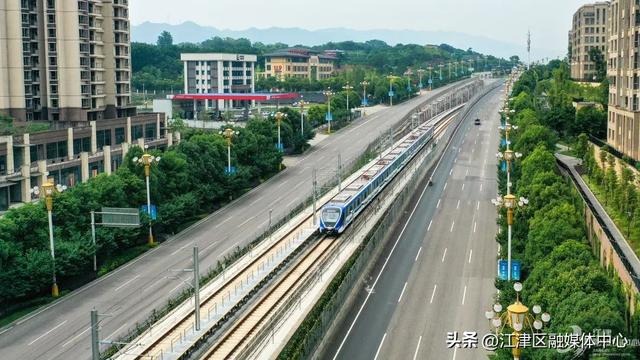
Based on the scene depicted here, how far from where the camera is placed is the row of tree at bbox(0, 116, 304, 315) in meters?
49.3

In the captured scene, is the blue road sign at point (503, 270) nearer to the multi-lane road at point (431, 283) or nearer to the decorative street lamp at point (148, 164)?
the multi-lane road at point (431, 283)

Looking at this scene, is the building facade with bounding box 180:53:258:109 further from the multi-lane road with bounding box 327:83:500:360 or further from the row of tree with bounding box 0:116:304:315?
the multi-lane road with bounding box 327:83:500:360

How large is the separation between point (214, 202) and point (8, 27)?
1340 inches

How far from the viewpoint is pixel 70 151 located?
85.4 meters

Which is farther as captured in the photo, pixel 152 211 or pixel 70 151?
pixel 70 151

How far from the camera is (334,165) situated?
9838 cm

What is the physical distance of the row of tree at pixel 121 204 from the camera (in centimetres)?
4928

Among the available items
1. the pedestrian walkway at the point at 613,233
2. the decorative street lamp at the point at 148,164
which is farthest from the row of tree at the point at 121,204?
the pedestrian walkway at the point at 613,233

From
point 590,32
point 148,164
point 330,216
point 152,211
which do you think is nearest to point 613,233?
point 330,216

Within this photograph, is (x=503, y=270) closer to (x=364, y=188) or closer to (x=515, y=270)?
(x=515, y=270)

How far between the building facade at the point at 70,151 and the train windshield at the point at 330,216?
32.2 meters

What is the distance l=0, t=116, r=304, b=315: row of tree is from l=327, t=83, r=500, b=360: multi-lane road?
731 inches

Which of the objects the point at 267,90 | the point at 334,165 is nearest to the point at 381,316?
the point at 334,165

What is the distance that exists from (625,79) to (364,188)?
29.1 metres
